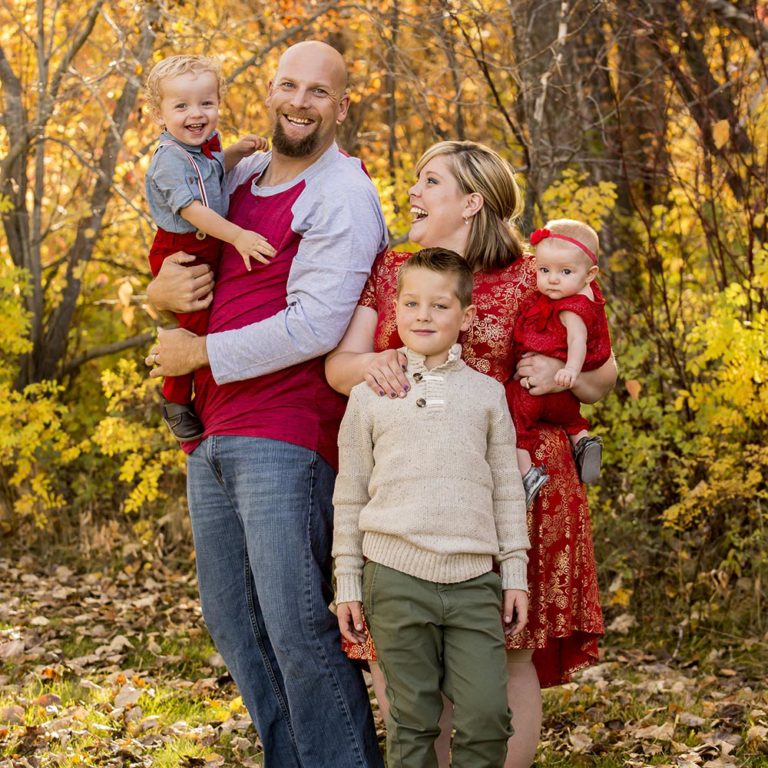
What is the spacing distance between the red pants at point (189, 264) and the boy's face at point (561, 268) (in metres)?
0.93

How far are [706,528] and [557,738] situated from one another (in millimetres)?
1823

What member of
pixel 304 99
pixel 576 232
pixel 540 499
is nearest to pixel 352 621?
pixel 540 499

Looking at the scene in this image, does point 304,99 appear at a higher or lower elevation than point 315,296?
higher

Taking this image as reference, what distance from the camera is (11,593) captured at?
6125 mm

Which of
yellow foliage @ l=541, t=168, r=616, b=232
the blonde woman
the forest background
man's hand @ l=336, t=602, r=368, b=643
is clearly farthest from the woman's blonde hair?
yellow foliage @ l=541, t=168, r=616, b=232

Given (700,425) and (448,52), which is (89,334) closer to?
(448,52)

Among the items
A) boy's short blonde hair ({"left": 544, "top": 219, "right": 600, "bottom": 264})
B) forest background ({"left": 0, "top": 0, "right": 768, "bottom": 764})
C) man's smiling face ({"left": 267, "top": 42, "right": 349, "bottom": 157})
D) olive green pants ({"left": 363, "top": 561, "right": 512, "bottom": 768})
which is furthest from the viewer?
forest background ({"left": 0, "top": 0, "right": 768, "bottom": 764})

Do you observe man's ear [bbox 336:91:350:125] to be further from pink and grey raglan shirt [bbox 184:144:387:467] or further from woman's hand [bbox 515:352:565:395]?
woman's hand [bbox 515:352:565:395]

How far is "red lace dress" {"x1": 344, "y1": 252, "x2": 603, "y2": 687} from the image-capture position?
290cm

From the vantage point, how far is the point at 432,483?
8.77 feet

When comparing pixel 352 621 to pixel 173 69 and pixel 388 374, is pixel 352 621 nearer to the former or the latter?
pixel 388 374

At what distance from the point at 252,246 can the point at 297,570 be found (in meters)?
0.86

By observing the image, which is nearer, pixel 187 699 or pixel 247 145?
pixel 247 145

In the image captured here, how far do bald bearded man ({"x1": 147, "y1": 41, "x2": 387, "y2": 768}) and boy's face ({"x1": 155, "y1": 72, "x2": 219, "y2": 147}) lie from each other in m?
0.24
